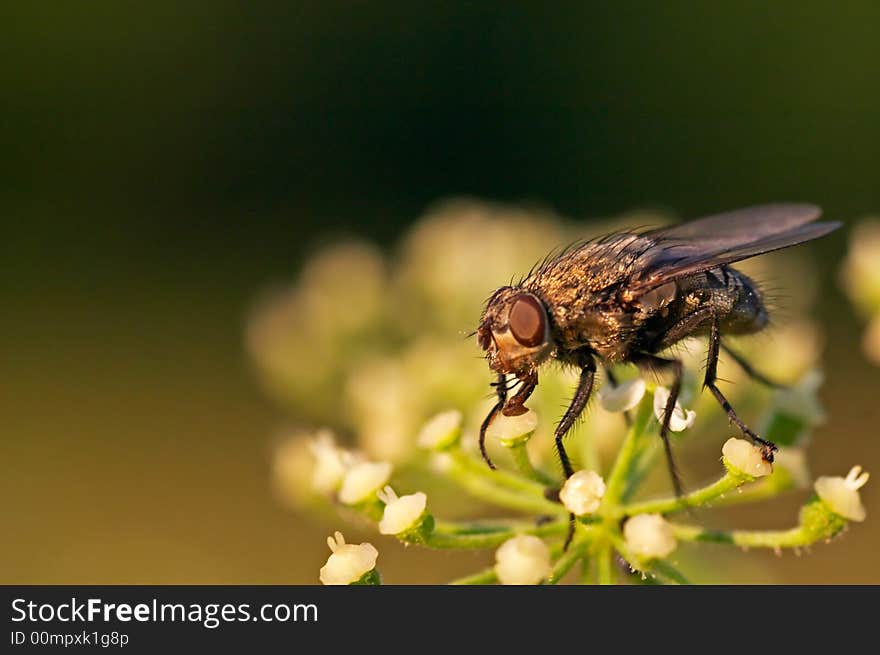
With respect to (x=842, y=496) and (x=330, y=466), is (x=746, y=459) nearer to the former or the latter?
(x=842, y=496)

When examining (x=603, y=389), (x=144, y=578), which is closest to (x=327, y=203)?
(x=144, y=578)

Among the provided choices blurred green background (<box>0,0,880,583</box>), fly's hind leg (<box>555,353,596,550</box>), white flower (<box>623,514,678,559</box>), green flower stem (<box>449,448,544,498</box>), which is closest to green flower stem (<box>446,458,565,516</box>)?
green flower stem (<box>449,448,544,498</box>)

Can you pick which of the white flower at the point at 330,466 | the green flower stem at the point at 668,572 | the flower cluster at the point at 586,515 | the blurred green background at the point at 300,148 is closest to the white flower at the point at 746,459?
the flower cluster at the point at 586,515

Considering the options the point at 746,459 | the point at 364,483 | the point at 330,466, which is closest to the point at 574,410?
the point at 746,459

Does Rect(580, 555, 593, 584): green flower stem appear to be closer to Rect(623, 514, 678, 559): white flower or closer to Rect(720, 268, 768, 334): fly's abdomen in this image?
Rect(623, 514, 678, 559): white flower

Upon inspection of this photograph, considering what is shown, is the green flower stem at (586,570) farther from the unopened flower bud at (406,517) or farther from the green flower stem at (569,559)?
the unopened flower bud at (406,517)
